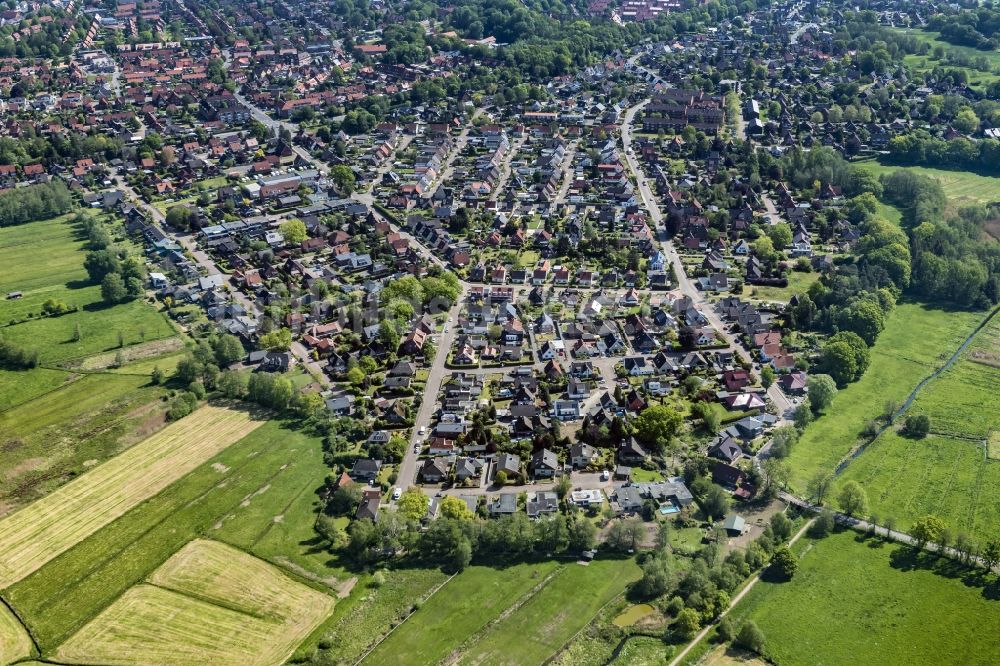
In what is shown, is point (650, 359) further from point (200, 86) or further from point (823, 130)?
point (200, 86)

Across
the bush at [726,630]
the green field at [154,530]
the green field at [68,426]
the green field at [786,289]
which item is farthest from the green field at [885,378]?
the green field at [68,426]

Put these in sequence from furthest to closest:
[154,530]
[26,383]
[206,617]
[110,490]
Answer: [26,383] < [110,490] < [154,530] < [206,617]

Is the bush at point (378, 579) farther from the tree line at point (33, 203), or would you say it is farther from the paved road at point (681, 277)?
the tree line at point (33, 203)

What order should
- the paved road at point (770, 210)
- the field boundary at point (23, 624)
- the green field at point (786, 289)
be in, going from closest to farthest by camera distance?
the field boundary at point (23, 624)
the green field at point (786, 289)
the paved road at point (770, 210)

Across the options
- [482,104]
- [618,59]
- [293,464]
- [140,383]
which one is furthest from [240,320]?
[618,59]

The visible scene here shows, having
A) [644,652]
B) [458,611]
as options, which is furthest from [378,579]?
[644,652]

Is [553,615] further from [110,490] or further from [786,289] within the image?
[786,289]
